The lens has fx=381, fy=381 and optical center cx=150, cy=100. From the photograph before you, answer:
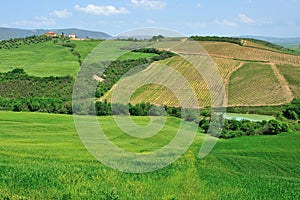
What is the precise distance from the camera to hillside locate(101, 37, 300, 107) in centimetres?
7169

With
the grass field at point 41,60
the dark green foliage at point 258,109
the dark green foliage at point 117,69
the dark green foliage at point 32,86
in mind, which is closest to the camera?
the dark green foliage at point 258,109

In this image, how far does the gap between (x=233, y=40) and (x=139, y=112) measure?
85926 mm

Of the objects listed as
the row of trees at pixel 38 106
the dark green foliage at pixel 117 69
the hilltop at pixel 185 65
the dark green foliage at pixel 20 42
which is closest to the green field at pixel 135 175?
the hilltop at pixel 185 65

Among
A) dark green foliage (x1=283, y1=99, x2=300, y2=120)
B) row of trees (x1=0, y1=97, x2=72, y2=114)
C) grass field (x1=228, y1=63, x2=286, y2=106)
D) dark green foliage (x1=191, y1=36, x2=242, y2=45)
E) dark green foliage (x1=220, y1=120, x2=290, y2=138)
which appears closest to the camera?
dark green foliage (x1=220, y1=120, x2=290, y2=138)

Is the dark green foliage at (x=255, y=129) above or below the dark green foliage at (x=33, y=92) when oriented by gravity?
above

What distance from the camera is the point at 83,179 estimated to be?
768 inches

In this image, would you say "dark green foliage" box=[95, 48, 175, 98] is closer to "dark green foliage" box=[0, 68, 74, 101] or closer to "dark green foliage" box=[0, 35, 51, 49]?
"dark green foliage" box=[0, 68, 74, 101]

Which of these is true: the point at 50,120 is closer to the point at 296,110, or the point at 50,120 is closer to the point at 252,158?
the point at 252,158

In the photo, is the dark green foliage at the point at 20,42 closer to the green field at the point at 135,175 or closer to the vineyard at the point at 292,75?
the vineyard at the point at 292,75

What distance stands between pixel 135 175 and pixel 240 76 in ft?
245

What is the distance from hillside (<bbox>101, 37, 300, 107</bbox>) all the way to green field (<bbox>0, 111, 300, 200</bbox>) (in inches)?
812

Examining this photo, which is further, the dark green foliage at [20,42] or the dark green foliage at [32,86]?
the dark green foliage at [20,42]

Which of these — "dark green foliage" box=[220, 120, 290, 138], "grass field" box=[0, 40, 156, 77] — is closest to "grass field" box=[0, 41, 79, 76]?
"grass field" box=[0, 40, 156, 77]

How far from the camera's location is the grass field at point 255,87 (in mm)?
76812
